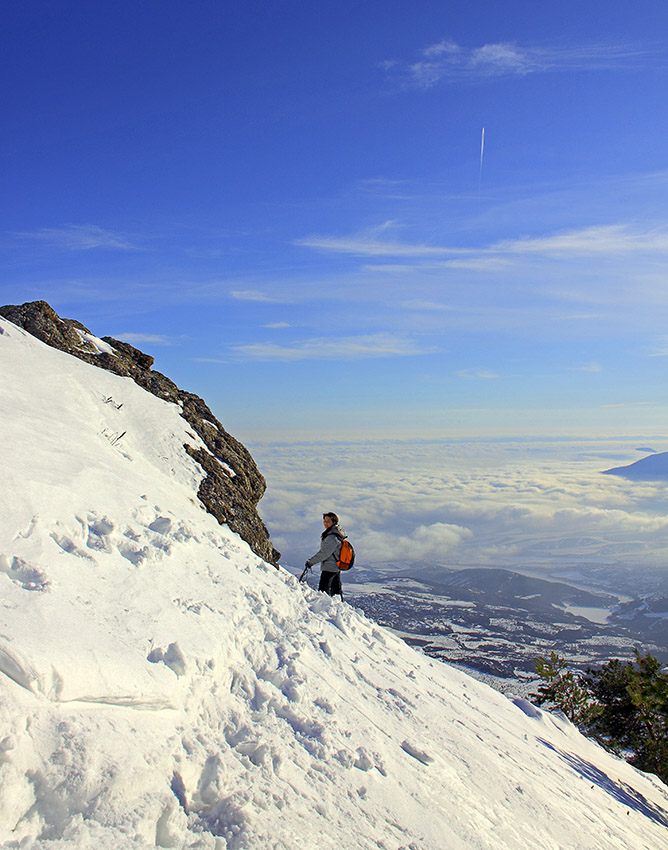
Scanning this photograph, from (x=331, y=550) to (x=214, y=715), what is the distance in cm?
718

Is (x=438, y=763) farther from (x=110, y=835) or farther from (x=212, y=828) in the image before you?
(x=110, y=835)

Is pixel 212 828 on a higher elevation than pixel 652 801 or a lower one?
higher

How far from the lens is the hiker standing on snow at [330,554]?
13234 millimetres

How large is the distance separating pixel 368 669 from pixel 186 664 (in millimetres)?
4077

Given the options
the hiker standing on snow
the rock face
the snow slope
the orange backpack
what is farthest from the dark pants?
the rock face

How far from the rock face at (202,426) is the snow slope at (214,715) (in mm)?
3422

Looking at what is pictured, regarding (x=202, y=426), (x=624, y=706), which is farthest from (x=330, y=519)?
(x=624, y=706)

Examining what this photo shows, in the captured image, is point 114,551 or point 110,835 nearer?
point 110,835

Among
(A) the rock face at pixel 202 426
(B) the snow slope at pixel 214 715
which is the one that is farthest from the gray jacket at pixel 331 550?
(A) the rock face at pixel 202 426

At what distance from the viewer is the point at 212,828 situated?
4820mm

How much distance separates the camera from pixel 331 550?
1326cm

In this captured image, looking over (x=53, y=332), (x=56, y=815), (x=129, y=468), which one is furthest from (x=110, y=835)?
(x=53, y=332)

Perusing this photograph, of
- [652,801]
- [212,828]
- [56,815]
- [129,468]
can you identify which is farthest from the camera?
[129,468]

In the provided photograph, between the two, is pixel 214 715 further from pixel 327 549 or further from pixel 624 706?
pixel 624 706
